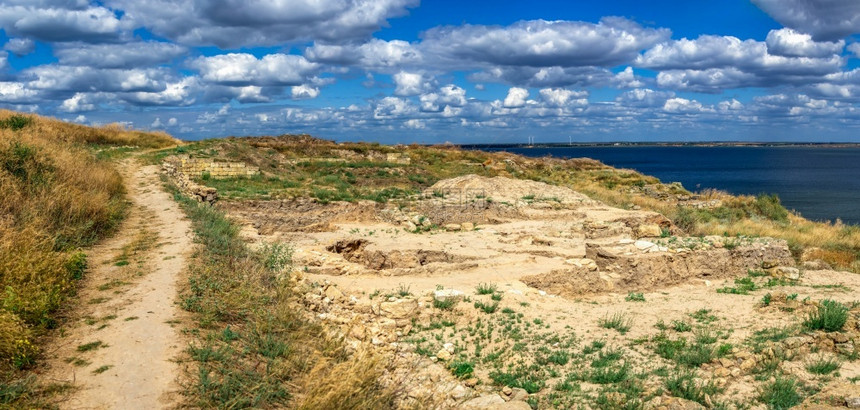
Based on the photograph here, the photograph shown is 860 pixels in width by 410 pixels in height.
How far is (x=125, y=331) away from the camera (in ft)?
20.2

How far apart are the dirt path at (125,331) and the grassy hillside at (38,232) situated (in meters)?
0.28

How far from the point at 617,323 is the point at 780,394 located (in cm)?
305

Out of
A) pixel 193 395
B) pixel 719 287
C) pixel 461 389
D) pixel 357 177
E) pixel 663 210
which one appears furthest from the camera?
pixel 357 177

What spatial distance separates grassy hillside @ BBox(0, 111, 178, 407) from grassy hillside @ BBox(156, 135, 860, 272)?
863 cm

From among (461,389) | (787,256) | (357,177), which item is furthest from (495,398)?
(357,177)

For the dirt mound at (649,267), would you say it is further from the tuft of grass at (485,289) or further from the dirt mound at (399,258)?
the dirt mound at (399,258)

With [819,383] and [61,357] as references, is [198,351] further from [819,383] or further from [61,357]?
[819,383]

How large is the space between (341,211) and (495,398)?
14683mm

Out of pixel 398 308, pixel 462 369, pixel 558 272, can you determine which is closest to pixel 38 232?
pixel 398 308

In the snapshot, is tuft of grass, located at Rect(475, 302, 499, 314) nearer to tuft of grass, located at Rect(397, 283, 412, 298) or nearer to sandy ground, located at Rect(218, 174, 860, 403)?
sandy ground, located at Rect(218, 174, 860, 403)

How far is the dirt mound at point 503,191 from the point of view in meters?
23.9

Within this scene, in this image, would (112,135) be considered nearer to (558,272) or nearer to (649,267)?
(558,272)

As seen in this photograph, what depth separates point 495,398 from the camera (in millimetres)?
6762

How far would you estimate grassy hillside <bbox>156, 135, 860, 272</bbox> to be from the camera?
835 inches
